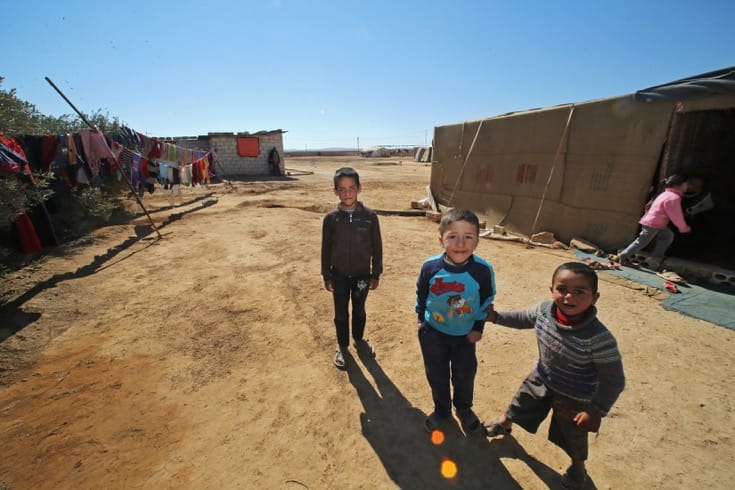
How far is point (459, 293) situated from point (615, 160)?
602 cm

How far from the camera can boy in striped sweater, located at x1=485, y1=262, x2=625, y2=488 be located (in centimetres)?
154

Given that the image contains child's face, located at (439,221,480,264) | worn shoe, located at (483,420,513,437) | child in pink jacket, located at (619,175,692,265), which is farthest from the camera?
child in pink jacket, located at (619,175,692,265)

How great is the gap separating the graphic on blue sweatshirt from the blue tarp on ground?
12.1ft

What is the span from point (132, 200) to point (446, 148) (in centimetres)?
1107

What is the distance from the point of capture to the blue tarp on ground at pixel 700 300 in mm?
3816

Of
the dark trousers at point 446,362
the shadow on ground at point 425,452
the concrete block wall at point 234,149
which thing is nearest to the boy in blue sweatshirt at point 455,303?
the dark trousers at point 446,362

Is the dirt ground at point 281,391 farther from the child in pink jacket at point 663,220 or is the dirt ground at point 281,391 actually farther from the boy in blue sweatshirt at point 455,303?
the child in pink jacket at point 663,220

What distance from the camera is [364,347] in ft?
10.4

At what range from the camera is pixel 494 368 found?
2959 mm

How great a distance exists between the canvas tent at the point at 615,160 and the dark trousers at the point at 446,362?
5.57 meters

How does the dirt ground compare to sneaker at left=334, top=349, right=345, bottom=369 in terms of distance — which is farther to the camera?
sneaker at left=334, top=349, right=345, bottom=369

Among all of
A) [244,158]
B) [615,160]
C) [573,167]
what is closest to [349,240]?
[615,160]

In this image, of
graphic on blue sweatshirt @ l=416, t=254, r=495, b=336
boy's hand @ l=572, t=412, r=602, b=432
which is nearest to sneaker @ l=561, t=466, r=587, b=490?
boy's hand @ l=572, t=412, r=602, b=432

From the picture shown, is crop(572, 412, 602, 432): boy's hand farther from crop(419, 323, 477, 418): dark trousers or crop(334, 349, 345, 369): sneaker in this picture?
crop(334, 349, 345, 369): sneaker
